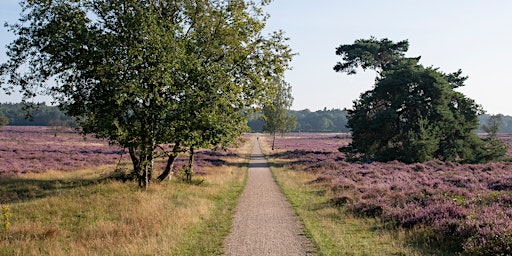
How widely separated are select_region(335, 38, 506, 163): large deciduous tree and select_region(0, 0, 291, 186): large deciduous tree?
69.9 feet

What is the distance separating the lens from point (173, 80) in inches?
603

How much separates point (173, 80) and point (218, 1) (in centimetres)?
582

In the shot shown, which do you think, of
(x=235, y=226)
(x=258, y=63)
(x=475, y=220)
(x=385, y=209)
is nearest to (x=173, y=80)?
(x=258, y=63)

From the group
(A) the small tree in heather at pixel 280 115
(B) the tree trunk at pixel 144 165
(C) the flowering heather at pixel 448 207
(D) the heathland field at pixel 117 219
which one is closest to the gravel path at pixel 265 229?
(D) the heathland field at pixel 117 219

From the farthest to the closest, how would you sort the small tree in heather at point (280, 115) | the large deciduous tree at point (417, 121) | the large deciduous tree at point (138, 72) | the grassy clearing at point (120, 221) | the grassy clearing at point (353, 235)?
the small tree in heather at point (280, 115), the large deciduous tree at point (417, 121), the large deciduous tree at point (138, 72), the grassy clearing at point (120, 221), the grassy clearing at point (353, 235)

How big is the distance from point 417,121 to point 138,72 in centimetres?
2802

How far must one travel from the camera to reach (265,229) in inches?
446

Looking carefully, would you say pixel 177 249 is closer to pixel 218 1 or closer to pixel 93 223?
pixel 93 223

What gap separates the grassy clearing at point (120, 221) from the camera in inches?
369

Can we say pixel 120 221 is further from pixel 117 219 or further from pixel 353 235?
pixel 353 235

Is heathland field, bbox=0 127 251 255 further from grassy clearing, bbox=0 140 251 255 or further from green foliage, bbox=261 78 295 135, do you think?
green foliage, bbox=261 78 295 135

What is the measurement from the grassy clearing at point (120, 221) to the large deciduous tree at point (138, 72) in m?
2.32

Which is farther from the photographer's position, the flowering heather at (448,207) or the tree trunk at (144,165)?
the tree trunk at (144,165)

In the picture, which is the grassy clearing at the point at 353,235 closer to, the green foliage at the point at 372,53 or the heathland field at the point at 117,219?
the heathland field at the point at 117,219
